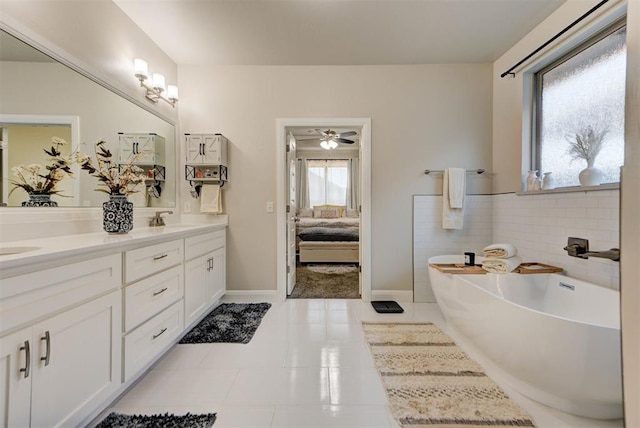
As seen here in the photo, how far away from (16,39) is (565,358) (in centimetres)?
317

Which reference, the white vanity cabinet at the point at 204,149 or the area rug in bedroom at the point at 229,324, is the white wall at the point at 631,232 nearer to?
the area rug in bedroom at the point at 229,324

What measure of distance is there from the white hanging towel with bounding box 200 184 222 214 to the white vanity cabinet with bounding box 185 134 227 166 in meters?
0.26

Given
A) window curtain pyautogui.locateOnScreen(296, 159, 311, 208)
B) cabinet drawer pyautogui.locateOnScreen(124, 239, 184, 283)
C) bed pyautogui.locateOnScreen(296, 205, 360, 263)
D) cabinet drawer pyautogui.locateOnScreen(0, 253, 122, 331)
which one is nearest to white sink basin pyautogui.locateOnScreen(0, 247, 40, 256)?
cabinet drawer pyautogui.locateOnScreen(0, 253, 122, 331)

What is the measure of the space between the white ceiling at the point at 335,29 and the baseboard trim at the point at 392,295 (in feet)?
8.01

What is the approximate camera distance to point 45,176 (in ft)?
5.40

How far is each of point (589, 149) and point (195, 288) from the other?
3.17m

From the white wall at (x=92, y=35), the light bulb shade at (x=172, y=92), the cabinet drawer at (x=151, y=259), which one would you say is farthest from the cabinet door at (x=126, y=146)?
the cabinet drawer at (x=151, y=259)

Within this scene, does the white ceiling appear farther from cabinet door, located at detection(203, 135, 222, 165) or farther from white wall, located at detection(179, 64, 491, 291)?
cabinet door, located at detection(203, 135, 222, 165)

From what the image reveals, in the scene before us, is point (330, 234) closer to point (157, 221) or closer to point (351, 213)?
point (351, 213)

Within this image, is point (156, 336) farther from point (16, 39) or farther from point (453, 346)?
point (453, 346)

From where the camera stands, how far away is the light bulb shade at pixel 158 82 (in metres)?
2.59

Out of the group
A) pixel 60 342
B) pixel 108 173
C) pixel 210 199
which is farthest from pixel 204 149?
pixel 60 342

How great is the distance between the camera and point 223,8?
221cm

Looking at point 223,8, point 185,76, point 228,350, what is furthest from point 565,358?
point 185,76
